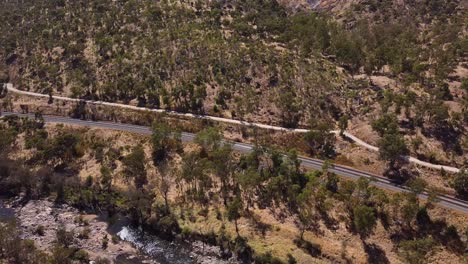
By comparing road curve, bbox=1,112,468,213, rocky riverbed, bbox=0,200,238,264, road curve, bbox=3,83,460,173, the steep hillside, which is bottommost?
rocky riverbed, bbox=0,200,238,264

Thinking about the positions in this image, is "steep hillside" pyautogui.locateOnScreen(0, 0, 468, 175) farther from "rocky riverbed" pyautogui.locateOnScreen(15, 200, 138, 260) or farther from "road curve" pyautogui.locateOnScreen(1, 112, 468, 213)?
"rocky riverbed" pyautogui.locateOnScreen(15, 200, 138, 260)

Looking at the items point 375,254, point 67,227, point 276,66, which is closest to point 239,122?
point 276,66

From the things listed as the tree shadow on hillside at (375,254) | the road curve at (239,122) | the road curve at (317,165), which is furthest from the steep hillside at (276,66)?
the tree shadow on hillside at (375,254)

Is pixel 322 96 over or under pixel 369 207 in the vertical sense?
over

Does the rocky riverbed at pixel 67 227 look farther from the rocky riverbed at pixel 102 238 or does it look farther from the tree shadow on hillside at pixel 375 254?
the tree shadow on hillside at pixel 375 254

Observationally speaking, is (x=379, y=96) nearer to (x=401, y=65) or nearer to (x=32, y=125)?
(x=401, y=65)

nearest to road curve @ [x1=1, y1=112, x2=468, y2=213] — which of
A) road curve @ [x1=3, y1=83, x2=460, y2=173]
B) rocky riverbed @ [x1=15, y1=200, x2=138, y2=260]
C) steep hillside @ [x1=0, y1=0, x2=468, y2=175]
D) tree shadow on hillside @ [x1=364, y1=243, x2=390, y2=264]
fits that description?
road curve @ [x1=3, y1=83, x2=460, y2=173]

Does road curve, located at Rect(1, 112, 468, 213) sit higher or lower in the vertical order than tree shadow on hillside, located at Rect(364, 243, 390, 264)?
higher

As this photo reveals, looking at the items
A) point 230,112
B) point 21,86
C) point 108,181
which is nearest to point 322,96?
point 230,112

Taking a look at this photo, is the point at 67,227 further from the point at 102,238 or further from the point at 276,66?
the point at 276,66
